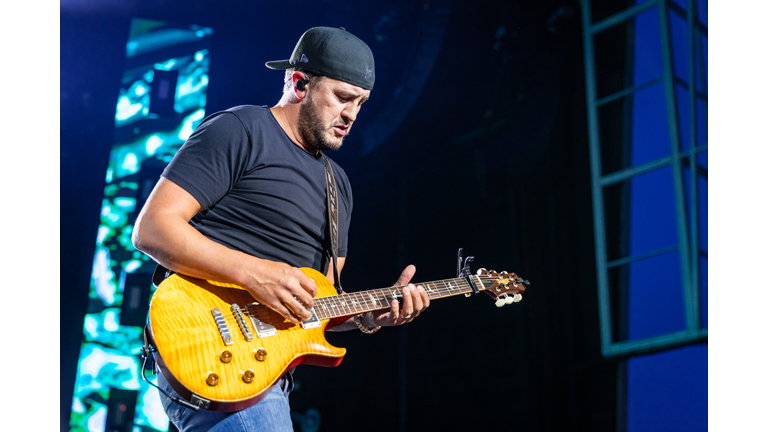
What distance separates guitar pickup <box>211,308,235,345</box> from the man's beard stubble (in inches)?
30.1

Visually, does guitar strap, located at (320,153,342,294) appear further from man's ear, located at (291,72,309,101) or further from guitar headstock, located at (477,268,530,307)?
guitar headstock, located at (477,268,530,307)

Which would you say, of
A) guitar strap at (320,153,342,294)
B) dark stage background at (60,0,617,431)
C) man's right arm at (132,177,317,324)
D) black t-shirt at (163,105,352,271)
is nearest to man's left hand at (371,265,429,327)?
guitar strap at (320,153,342,294)

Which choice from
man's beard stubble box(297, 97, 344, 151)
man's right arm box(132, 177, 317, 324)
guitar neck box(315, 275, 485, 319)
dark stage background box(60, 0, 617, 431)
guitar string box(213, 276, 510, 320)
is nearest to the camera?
man's right arm box(132, 177, 317, 324)

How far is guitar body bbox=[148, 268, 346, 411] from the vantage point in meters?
1.50

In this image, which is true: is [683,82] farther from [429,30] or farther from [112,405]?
[112,405]

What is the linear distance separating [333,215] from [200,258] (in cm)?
67

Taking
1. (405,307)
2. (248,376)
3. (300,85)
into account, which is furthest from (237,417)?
(300,85)

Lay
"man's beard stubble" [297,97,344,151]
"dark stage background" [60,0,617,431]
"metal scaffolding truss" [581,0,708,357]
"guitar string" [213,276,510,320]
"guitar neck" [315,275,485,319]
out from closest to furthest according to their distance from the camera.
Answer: "guitar string" [213,276,510,320] < "guitar neck" [315,275,485,319] < "man's beard stubble" [297,97,344,151] < "dark stage background" [60,0,617,431] < "metal scaffolding truss" [581,0,708,357]

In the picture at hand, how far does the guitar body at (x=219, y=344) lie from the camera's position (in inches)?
58.9

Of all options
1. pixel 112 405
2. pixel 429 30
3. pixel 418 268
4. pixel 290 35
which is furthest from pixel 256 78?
pixel 112 405

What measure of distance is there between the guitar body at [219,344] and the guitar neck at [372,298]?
100mm

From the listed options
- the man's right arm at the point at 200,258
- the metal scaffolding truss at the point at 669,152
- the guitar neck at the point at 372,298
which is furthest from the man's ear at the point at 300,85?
the metal scaffolding truss at the point at 669,152

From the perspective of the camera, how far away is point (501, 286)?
2541 millimetres

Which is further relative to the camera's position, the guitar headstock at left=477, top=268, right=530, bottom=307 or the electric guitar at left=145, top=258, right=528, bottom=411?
the guitar headstock at left=477, top=268, right=530, bottom=307
